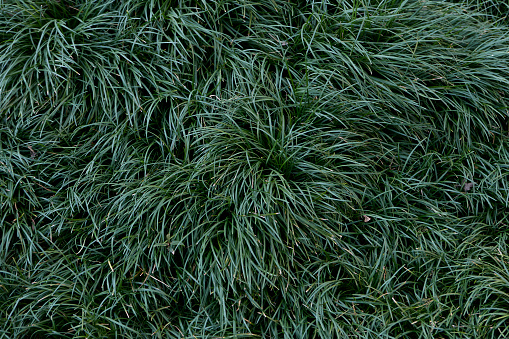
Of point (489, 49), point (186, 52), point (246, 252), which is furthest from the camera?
point (489, 49)

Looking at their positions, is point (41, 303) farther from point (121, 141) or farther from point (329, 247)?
point (329, 247)

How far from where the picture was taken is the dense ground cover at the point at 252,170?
2848 millimetres

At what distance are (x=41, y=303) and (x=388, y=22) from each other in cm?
305

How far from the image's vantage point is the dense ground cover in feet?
9.34

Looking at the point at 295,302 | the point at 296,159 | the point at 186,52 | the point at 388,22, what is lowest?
the point at 295,302

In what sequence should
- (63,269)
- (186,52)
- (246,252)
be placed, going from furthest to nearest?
(186,52)
(63,269)
(246,252)

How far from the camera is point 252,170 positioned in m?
2.96

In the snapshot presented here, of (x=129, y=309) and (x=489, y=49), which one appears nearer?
(x=129, y=309)

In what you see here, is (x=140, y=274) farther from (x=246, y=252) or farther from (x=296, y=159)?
(x=296, y=159)

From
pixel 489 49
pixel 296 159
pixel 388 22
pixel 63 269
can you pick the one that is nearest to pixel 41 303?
pixel 63 269

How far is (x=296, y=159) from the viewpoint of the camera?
10.0 feet

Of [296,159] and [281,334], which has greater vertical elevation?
[296,159]

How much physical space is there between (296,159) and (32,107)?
1818 millimetres

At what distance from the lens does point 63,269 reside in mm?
3008
